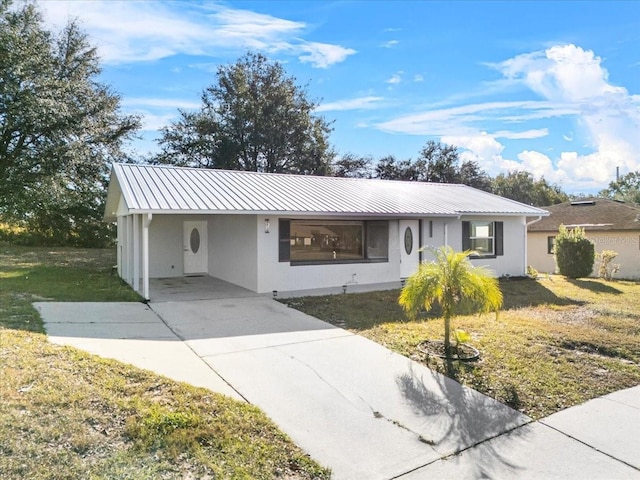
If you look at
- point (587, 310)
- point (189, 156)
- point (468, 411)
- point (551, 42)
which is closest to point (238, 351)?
point (468, 411)

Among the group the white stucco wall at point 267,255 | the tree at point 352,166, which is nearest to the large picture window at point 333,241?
the white stucco wall at point 267,255

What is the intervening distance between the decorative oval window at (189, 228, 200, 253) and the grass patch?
6191 millimetres

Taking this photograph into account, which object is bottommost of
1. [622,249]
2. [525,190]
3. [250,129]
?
[622,249]

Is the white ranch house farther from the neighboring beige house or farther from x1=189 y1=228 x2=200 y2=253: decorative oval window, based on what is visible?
the neighboring beige house

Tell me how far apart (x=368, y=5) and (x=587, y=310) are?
8999 millimetres

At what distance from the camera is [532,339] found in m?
7.25

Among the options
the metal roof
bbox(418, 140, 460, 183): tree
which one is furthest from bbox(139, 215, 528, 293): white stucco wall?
bbox(418, 140, 460, 183): tree

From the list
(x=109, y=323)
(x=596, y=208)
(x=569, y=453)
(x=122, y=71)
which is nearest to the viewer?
(x=569, y=453)

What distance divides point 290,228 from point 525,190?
39.9 meters

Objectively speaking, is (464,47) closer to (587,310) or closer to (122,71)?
(587,310)

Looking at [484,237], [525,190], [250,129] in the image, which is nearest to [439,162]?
[525,190]

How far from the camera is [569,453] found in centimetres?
379

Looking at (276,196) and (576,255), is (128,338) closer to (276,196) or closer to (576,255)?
(276,196)

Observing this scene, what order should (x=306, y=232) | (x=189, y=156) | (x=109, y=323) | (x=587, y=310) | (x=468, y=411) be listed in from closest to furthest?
1. (x=468, y=411)
2. (x=109, y=323)
3. (x=587, y=310)
4. (x=306, y=232)
5. (x=189, y=156)
